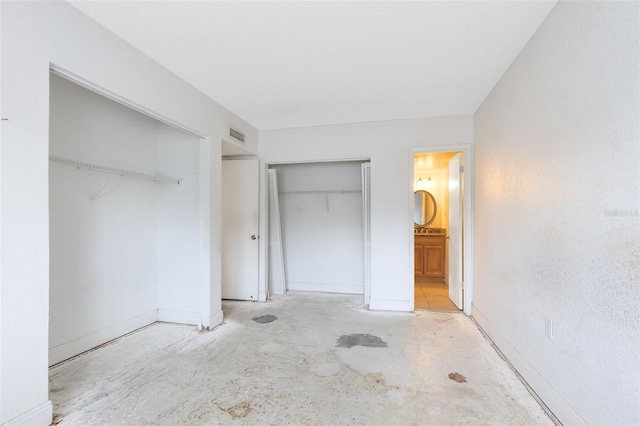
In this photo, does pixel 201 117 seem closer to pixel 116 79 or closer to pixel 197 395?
pixel 116 79

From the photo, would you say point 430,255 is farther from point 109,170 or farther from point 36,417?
point 36,417

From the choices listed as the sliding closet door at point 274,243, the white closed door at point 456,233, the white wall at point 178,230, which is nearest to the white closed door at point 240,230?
the sliding closet door at point 274,243

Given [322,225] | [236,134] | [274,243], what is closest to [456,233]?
[322,225]

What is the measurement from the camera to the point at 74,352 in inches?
95.9

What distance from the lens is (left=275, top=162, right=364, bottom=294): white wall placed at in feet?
15.0

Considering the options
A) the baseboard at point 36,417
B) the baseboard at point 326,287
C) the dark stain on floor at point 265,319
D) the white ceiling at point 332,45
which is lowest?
the dark stain on floor at point 265,319

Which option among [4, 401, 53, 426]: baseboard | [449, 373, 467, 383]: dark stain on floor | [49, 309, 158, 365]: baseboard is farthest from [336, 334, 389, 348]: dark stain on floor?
[49, 309, 158, 365]: baseboard

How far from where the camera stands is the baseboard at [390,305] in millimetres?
3645

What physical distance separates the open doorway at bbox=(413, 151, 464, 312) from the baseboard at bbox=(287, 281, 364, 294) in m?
0.90

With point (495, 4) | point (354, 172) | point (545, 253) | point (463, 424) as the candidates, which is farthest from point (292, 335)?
point (495, 4)

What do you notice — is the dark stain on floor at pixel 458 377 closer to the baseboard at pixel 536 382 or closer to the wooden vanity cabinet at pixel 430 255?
the baseboard at pixel 536 382

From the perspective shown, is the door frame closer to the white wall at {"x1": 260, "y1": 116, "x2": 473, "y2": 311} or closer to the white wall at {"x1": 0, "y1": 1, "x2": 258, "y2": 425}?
the white wall at {"x1": 260, "y1": 116, "x2": 473, "y2": 311}

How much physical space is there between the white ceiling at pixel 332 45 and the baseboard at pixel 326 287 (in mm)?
2752

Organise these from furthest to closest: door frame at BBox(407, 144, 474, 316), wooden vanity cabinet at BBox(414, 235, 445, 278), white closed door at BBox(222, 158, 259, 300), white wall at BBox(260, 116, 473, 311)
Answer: wooden vanity cabinet at BBox(414, 235, 445, 278), white closed door at BBox(222, 158, 259, 300), white wall at BBox(260, 116, 473, 311), door frame at BBox(407, 144, 474, 316)
